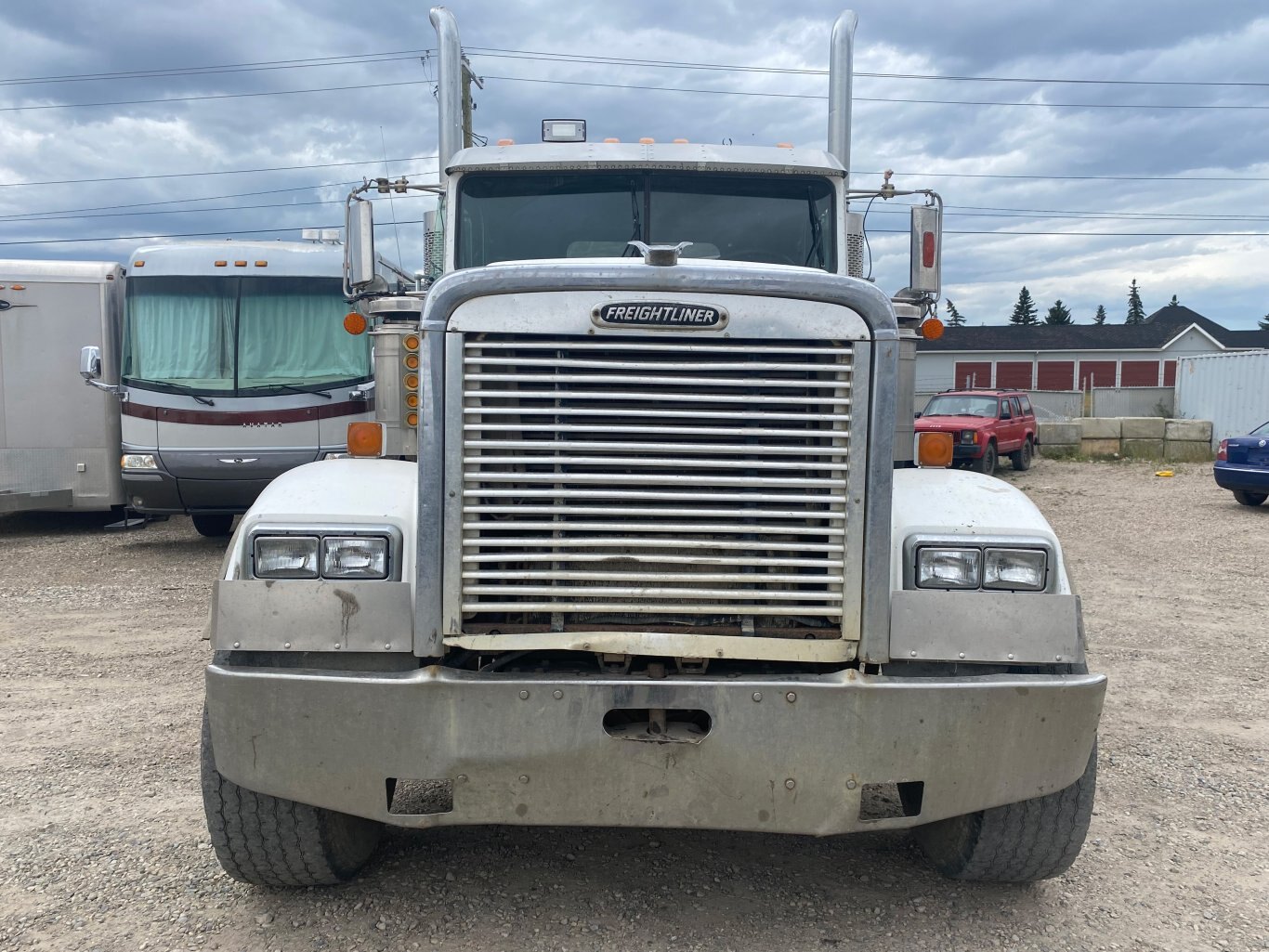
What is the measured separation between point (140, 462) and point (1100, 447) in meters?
21.4

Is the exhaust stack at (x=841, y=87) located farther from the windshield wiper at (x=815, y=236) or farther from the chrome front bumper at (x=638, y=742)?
the chrome front bumper at (x=638, y=742)

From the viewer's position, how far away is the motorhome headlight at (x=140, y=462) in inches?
417

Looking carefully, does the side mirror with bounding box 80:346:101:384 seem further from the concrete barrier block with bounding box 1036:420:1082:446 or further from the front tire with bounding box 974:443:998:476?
the concrete barrier block with bounding box 1036:420:1082:446

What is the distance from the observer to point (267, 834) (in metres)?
3.31

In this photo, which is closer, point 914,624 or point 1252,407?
point 914,624

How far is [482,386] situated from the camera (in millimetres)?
3027

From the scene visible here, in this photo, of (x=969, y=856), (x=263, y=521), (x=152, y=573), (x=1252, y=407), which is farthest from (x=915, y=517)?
(x=1252, y=407)

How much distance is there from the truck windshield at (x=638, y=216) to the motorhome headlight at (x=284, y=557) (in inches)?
89.5

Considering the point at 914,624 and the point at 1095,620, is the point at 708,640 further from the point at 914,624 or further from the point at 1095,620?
the point at 1095,620

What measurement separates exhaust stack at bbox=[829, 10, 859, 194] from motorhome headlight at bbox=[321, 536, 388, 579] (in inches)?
150

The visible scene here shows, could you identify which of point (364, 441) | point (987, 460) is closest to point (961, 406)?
point (987, 460)

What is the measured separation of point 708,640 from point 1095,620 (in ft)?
20.6

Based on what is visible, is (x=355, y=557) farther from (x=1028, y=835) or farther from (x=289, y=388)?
(x=289, y=388)

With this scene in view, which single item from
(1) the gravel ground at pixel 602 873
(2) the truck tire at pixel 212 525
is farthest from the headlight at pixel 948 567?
(2) the truck tire at pixel 212 525
